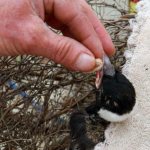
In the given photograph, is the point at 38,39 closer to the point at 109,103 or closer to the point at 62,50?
the point at 62,50

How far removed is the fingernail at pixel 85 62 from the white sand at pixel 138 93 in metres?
0.15

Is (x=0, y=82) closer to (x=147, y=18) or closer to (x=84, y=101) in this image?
(x=84, y=101)

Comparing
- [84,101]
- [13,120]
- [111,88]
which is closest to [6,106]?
[13,120]

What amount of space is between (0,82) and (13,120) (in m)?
0.08

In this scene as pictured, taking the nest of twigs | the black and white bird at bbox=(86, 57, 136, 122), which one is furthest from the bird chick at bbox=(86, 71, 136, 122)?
the nest of twigs

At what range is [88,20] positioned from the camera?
A: 65 cm

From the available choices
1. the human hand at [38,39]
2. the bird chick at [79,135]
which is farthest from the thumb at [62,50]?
the bird chick at [79,135]

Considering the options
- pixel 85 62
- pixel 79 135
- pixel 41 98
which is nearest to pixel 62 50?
pixel 85 62

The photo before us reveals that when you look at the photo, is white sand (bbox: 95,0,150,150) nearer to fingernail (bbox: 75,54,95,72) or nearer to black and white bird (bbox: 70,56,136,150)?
black and white bird (bbox: 70,56,136,150)

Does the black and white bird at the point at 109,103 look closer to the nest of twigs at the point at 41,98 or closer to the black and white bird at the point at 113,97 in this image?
the black and white bird at the point at 113,97

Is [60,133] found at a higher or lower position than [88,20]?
lower

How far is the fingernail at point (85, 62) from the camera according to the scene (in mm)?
562

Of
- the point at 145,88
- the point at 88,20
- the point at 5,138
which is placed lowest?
the point at 5,138

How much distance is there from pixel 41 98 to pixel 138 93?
0.21 meters
